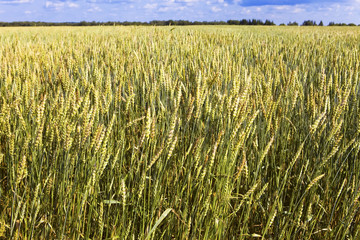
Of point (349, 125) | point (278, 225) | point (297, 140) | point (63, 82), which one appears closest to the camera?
point (278, 225)

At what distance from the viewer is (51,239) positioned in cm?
109

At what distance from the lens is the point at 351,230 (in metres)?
1.23

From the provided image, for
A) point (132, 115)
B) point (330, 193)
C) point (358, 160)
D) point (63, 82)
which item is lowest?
point (330, 193)

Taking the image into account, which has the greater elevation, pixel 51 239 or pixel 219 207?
pixel 219 207

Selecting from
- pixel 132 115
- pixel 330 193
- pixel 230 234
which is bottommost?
pixel 230 234

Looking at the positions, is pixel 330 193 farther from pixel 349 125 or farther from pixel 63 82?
pixel 63 82

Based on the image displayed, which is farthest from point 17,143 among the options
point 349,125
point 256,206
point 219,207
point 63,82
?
point 349,125

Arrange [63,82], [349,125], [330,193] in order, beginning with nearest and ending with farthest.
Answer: [330,193] → [63,82] → [349,125]

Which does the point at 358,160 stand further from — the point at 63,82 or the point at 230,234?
the point at 63,82

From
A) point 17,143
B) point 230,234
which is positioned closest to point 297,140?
point 230,234

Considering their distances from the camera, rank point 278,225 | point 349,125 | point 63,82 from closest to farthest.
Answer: point 278,225 → point 63,82 → point 349,125

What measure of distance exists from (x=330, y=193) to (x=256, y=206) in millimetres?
321

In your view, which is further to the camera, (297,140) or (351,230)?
(297,140)

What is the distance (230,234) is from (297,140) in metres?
0.60
